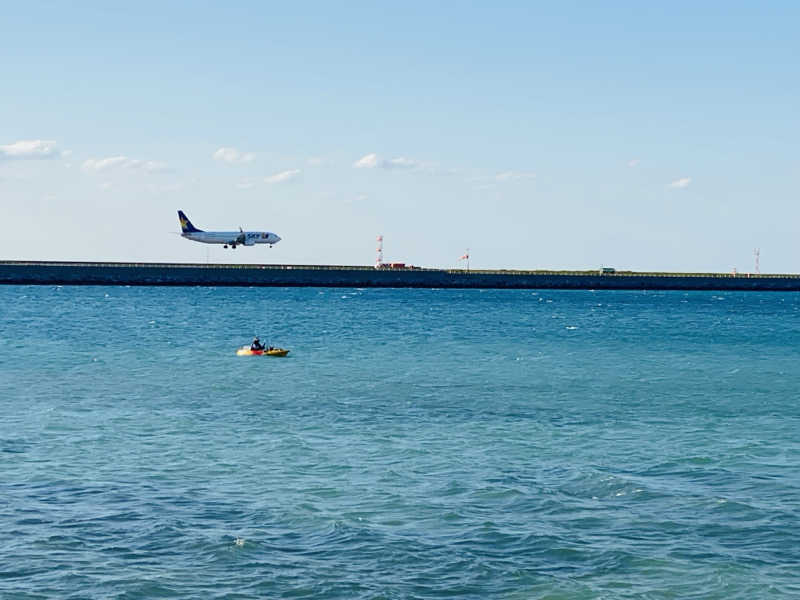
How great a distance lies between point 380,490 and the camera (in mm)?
29031

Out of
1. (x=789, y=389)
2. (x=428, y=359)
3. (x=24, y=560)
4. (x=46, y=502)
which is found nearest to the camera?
(x=24, y=560)

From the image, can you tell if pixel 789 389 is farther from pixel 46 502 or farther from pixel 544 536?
pixel 46 502

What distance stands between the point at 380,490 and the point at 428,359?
140 feet

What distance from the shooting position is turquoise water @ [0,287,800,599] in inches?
858

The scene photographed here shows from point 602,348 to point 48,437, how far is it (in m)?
Answer: 54.8

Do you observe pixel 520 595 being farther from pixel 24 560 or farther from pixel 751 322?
pixel 751 322

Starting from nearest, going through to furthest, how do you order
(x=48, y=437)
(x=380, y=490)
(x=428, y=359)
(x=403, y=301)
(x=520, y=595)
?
(x=520, y=595) → (x=380, y=490) → (x=48, y=437) → (x=428, y=359) → (x=403, y=301)

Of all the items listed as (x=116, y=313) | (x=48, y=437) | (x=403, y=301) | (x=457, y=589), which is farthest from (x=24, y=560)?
(x=403, y=301)

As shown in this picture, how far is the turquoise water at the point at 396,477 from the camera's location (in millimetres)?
21781

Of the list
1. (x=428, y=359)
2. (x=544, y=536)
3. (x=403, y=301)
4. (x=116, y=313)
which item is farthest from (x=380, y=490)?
(x=403, y=301)

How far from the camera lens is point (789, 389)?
55.4 metres

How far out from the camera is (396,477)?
3075cm

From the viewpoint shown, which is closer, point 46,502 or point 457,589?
point 457,589

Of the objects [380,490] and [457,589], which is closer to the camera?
[457,589]
